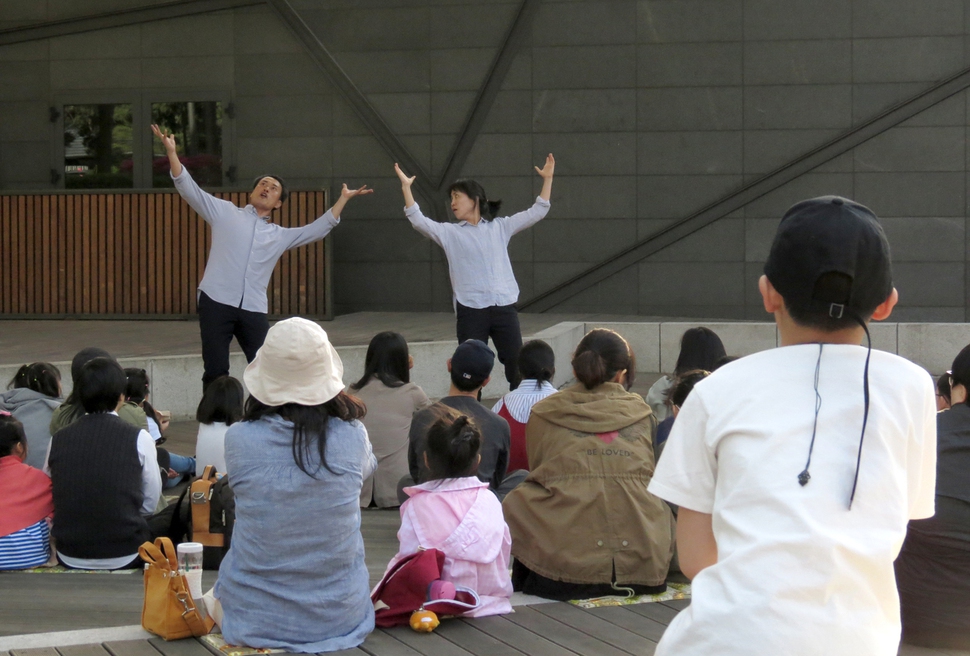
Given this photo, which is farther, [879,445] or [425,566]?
[425,566]

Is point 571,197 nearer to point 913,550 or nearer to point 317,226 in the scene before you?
point 317,226

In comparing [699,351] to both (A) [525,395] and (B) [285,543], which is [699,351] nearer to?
(A) [525,395]

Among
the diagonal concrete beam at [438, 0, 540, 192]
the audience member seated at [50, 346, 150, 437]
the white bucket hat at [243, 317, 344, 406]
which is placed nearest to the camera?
the white bucket hat at [243, 317, 344, 406]

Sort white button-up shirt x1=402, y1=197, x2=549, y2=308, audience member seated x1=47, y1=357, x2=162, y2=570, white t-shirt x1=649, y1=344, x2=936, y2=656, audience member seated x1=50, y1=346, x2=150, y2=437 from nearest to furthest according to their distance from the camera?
white t-shirt x1=649, y1=344, x2=936, y2=656
audience member seated x1=47, y1=357, x2=162, y2=570
audience member seated x1=50, y1=346, x2=150, y2=437
white button-up shirt x1=402, y1=197, x2=549, y2=308

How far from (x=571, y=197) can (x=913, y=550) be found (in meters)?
10.2

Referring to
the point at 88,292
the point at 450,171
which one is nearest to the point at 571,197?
the point at 450,171

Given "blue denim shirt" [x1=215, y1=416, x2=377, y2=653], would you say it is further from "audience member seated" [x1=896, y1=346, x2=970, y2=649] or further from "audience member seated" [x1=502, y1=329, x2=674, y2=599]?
"audience member seated" [x1=896, y1=346, x2=970, y2=649]

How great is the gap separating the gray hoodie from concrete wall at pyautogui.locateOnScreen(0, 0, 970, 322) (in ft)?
27.7

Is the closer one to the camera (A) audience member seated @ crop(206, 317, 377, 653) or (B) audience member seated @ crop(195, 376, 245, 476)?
(A) audience member seated @ crop(206, 317, 377, 653)

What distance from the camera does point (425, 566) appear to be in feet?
11.9

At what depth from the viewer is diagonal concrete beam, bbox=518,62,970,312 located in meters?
12.8

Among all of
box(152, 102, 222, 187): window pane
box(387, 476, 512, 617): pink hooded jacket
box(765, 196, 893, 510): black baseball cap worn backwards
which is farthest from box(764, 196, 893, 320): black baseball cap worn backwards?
box(152, 102, 222, 187): window pane

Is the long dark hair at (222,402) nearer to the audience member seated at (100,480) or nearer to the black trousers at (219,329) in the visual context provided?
the audience member seated at (100,480)

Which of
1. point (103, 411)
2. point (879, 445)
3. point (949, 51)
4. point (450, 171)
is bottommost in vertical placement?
point (103, 411)
